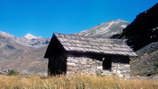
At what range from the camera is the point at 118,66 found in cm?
1708

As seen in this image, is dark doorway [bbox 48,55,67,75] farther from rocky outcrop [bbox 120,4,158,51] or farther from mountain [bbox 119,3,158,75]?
rocky outcrop [bbox 120,4,158,51]

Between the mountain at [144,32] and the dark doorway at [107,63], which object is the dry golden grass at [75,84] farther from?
the mountain at [144,32]

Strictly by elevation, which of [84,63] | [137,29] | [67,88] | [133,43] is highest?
[137,29]

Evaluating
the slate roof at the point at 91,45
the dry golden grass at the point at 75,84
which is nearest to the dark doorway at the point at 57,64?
the slate roof at the point at 91,45

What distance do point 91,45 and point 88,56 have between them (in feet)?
4.20

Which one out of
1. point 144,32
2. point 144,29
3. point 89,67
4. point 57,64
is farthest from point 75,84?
point 144,29

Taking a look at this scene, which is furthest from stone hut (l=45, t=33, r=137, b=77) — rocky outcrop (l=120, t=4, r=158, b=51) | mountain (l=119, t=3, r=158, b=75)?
rocky outcrop (l=120, t=4, r=158, b=51)

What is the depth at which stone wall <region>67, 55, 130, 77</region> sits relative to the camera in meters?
15.6

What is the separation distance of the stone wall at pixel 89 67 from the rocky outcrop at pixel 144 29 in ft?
103

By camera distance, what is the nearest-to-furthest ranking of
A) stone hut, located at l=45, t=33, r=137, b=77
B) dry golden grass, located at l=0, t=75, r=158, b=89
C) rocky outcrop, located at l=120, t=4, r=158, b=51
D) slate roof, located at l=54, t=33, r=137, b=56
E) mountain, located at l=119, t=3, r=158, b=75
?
dry golden grass, located at l=0, t=75, r=158, b=89, stone hut, located at l=45, t=33, r=137, b=77, slate roof, located at l=54, t=33, r=137, b=56, mountain, located at l=119, t=3, r=158, b=75, rocky outcrop, located at l=120, t=4, r=158, b=51

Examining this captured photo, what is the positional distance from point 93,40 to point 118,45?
7.13ft

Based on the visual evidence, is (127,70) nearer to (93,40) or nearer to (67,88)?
(93,40)

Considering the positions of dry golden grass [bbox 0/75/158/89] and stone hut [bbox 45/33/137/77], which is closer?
dry golden grass [bbox 0/75/158/89]

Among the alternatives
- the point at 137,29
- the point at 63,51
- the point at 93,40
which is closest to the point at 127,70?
the point at 93,40
